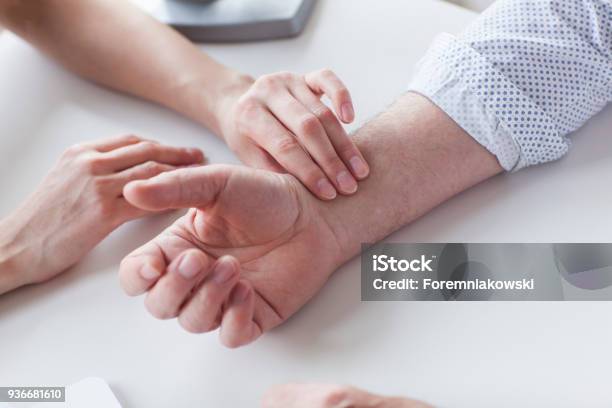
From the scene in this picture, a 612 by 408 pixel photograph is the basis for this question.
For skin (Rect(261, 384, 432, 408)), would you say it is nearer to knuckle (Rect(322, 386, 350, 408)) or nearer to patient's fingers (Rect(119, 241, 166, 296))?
knuckle (Rect(322, 386, 350, 408))

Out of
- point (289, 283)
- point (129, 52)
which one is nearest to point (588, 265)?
point (289, 283)

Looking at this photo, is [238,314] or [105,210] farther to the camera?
[105,210]

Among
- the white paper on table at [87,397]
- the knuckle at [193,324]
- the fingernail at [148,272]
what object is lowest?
the white paper on table at [87,397]

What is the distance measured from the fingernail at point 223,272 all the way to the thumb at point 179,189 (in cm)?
6

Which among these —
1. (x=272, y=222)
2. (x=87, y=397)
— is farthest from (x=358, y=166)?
(x=87, y=397)

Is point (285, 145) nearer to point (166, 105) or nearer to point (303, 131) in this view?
point (303, 131)

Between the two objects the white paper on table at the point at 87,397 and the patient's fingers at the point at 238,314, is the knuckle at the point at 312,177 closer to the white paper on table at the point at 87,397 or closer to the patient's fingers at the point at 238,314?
the patient's fingers at the point at 238,314

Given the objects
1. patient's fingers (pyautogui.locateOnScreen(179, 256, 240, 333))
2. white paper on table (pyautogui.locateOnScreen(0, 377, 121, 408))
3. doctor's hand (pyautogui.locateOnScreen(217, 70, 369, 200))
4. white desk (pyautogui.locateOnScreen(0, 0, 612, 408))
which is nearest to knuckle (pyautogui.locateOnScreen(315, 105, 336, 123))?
doctor's hand (pyautogui.locateOnScreen(217, 70, 369, 200))

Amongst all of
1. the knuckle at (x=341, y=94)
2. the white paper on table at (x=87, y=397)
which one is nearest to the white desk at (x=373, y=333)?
the white paper on table at (x=87, y=397)

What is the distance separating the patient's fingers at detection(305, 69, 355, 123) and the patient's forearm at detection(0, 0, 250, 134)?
151 mm

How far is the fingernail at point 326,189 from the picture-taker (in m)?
0.85

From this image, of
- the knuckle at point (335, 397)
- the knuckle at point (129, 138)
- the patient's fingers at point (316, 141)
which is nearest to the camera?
the knuckle at point (335, 397)

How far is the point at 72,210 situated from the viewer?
0.89 metres

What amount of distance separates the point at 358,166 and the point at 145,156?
0.26m
